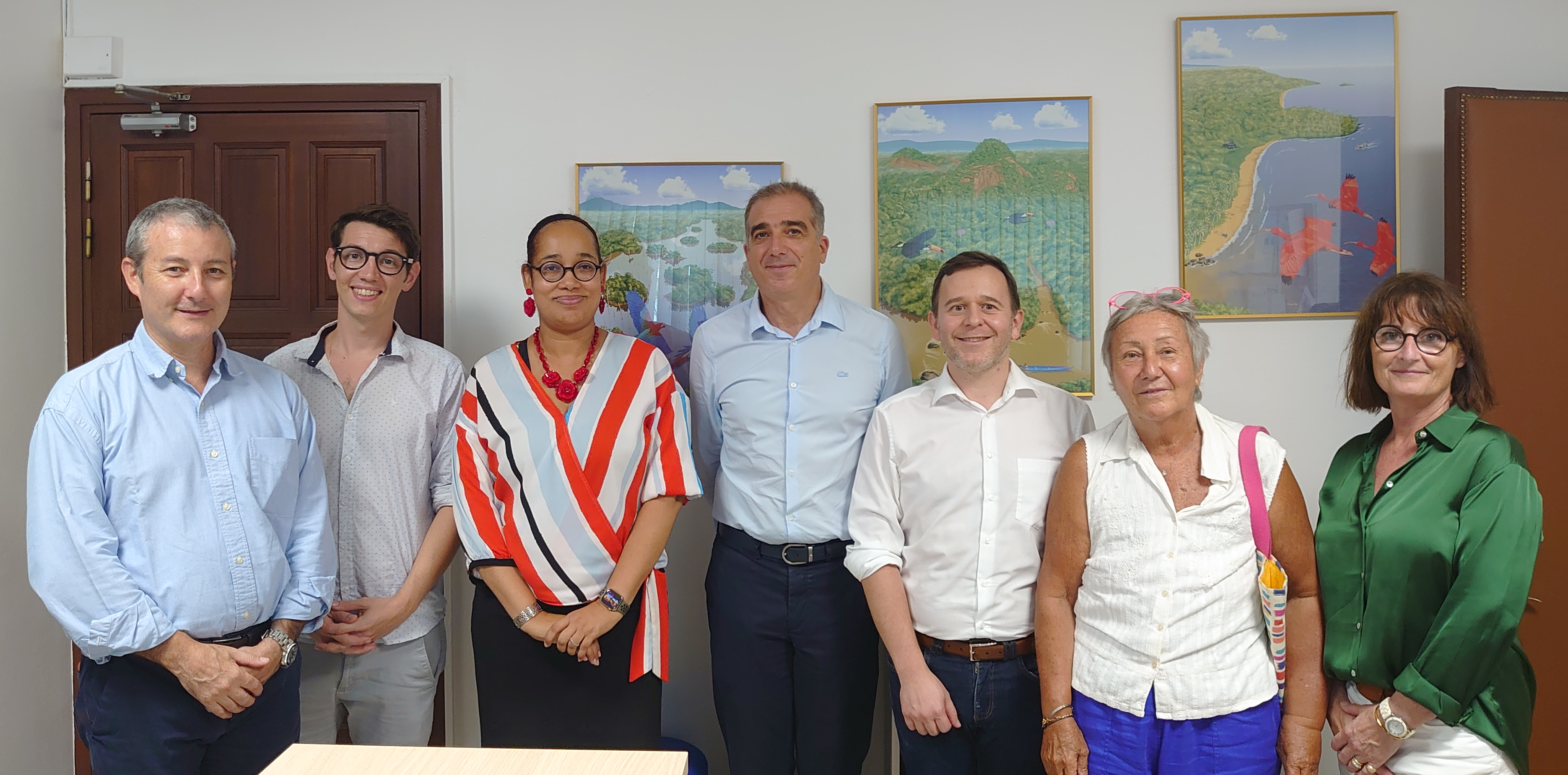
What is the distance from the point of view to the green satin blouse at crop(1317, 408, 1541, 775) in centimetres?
158

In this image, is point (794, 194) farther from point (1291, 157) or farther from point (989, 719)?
point (1291, 157)

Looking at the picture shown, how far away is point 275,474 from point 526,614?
2.09ft

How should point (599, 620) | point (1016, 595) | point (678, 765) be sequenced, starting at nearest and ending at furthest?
1. point (678, 765)
2. point (1016, 595)
3. point (599, 620)

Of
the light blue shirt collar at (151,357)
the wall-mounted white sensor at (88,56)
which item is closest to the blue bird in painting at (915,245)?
the light blue shirt collar at (151,357)

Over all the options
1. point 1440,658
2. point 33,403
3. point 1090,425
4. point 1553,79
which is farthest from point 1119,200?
point 33,403

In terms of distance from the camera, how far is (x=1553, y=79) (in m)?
2.75

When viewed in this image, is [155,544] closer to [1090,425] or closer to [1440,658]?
[1090,425]

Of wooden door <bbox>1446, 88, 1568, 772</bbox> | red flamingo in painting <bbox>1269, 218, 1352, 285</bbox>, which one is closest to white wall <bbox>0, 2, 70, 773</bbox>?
red flamingo in painting <bbox>1269, 218, 1352, 285</bbox>

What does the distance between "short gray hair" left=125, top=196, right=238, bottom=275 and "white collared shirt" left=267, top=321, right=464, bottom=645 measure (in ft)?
1.72

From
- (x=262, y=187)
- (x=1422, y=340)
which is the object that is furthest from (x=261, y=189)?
(x=1422, y=340)

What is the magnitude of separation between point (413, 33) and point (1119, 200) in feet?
7.86

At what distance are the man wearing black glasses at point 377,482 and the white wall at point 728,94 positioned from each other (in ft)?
1.86

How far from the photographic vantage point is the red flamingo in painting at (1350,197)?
9.01ft

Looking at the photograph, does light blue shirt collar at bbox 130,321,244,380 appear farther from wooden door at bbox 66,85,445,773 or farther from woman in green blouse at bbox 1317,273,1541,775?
woman in green blouse at bbox 1317,273,1541,775
